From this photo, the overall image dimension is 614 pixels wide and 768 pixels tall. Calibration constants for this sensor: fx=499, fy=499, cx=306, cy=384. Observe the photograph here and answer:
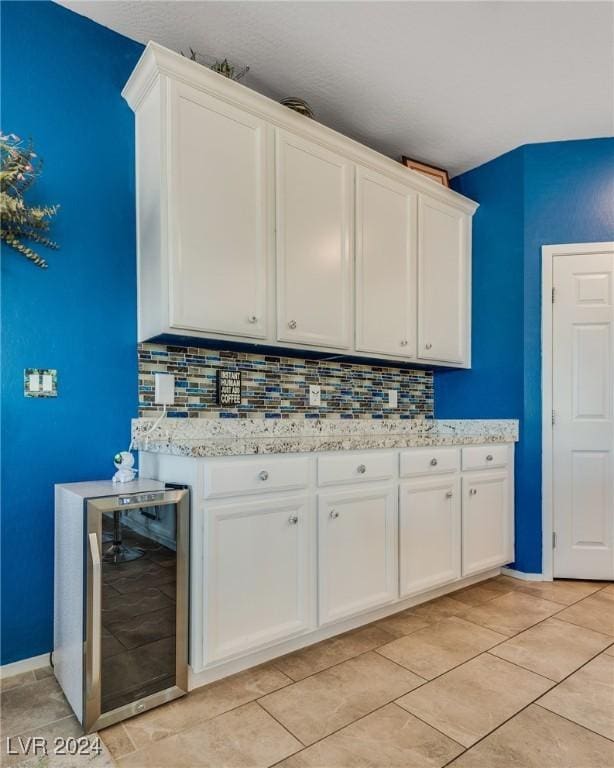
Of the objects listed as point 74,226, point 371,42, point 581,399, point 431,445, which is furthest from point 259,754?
point 371,42

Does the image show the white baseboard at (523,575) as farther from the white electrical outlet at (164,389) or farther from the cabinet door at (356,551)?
the white electrical outlet at (164,389)

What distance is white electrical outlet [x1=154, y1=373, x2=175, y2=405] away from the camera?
7.45 ft

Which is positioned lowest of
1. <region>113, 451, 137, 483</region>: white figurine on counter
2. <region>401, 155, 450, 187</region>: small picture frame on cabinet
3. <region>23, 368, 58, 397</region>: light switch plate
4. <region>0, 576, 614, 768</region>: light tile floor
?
<region>0, 576, 614, 768</region>: light tile floor

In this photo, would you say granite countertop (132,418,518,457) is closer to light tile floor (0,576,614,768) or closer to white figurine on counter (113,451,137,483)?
white figurine on counter (113,451,137,483)

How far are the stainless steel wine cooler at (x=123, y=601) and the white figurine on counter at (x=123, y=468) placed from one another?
174 mm

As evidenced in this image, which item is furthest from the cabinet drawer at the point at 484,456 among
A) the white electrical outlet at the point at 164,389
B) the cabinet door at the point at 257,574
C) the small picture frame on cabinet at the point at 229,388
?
the white electrical outlet at the point at 164,389

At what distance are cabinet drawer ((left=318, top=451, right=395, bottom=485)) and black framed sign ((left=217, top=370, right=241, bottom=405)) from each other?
617 millimetres

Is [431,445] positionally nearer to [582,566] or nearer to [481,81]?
[582,566]

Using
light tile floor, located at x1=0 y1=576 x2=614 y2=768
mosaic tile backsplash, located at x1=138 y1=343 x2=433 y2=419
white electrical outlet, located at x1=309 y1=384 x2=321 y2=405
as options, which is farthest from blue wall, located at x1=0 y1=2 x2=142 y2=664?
white electrical outlet, located at x1=309 y1=384 x2=321 y2=405

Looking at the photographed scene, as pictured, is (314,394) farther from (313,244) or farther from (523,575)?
(523,575)

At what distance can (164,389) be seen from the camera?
2.28 m

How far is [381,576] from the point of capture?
2.28m

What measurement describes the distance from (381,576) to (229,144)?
204 centimetres

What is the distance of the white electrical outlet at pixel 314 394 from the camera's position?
2.83m
